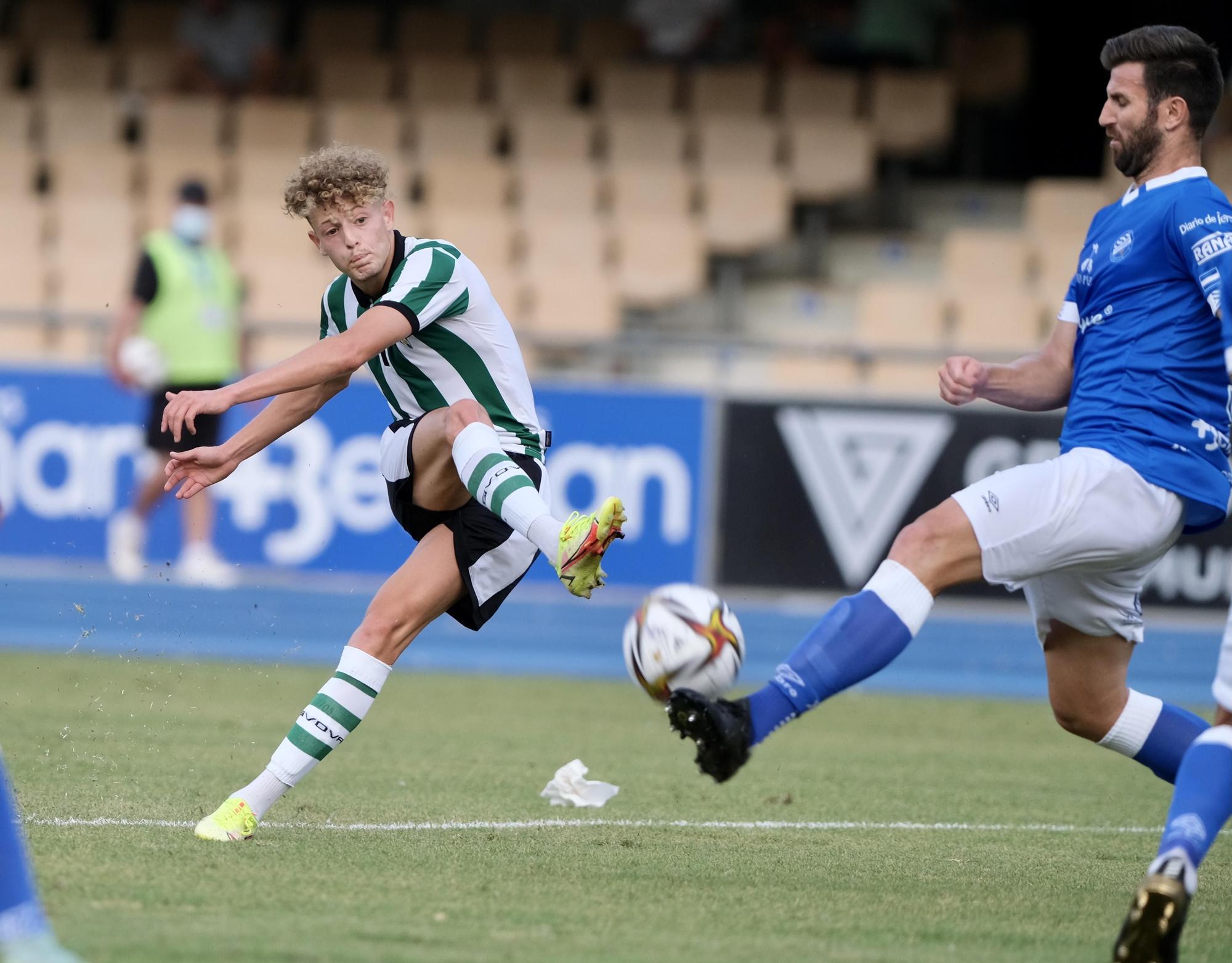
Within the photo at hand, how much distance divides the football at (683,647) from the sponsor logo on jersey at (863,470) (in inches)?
239

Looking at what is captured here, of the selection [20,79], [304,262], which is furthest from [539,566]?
[20,79]

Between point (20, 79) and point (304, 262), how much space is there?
14.5 ft

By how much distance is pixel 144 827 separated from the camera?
→ 4.99 metres

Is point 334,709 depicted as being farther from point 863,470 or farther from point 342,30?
point 342,30

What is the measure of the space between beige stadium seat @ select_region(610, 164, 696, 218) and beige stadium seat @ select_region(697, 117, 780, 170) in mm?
367

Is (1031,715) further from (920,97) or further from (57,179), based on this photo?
(57,179)

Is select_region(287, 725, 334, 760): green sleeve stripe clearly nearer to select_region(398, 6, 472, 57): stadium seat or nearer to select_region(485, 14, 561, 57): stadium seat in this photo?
select_region(485, 14, 561, 57): stadium seat

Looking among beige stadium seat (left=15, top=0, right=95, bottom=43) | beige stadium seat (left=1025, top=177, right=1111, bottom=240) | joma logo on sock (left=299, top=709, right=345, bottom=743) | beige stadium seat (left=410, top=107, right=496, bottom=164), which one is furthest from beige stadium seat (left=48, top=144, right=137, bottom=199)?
joma logo on sock (left=299, top=709, right=345, bottom=743)

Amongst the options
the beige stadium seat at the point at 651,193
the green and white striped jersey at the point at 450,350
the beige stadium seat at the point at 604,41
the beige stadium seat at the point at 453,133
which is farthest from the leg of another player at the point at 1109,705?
the beige stadium seat at the point at 604,41

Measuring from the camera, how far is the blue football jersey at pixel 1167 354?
4246 millimetres

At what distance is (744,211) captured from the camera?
1399 centimetres

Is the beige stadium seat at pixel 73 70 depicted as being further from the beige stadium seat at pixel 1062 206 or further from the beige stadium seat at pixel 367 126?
the beige stadium seat at pixel 1062 206

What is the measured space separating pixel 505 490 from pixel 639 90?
10.7m

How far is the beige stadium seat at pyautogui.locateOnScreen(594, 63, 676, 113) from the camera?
1503cm
